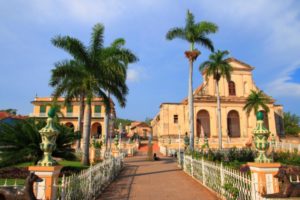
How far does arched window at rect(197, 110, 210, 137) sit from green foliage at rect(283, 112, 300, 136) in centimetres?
2709

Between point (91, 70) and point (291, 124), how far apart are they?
58.6 meters

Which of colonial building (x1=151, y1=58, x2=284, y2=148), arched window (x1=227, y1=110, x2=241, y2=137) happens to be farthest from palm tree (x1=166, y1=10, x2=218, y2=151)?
arched window (x1=227, y1=110, x2=241, y2=137)

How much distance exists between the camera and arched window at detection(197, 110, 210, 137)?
39.3 metres

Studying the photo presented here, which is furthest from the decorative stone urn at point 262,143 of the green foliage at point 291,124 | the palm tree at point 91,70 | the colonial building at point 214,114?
the green foliage at point 291,124

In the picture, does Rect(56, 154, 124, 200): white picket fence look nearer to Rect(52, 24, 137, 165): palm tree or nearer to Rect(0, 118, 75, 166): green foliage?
Rect(0, 118, 75, 166): green foliage

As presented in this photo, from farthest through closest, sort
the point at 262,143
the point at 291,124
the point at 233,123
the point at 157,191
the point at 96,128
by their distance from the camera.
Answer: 1. the point at 291,124
2. the point at 96,128
3. the point at 233,123
4. the point at 157,191
5. the point at 262,143

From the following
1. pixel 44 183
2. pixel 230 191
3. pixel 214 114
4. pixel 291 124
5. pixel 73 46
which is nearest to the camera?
pixel 44 183

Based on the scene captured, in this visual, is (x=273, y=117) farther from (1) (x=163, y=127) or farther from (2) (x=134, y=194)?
(2) (x=134, y=194)

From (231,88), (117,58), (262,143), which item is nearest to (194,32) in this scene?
(117,58)

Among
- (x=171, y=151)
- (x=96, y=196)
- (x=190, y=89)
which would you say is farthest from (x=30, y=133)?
(x=171, y=151)

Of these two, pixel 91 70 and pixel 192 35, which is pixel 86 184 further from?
pixel 192 35

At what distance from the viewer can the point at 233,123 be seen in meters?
40.5

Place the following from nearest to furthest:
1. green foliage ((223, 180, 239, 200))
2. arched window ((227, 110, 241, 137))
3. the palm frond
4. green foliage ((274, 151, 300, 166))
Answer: green foliage ((223, 180, 239, 200)) → the palm frond → green foliage ((274, 151, 300, 166)) → arched window ((227, 110, 241, 137))

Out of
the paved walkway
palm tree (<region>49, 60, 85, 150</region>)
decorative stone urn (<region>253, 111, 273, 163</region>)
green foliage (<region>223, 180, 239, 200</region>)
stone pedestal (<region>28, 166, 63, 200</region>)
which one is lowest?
the paved walkway
